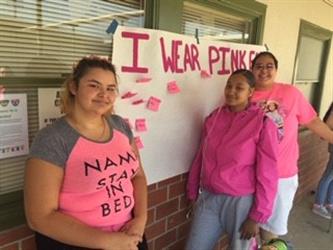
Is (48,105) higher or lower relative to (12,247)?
higher

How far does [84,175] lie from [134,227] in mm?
312

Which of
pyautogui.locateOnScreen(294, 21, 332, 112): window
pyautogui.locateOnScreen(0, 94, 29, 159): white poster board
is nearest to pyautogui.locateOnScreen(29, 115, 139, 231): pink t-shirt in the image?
pyautogui.locateOnScreen(0, 94, 29, 159): white poster board

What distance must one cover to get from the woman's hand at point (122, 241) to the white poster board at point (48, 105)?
544 mm

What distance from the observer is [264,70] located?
7.00 feet

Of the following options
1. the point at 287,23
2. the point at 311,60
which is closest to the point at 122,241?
the point at 287,23

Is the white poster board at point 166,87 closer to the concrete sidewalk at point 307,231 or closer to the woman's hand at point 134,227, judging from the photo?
the woman's hand at point 134,227

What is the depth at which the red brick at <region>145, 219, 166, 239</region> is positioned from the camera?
2054 mm

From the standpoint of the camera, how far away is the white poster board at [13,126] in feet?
4.19

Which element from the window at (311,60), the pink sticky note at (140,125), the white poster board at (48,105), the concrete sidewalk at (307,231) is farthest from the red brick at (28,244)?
the window at (311,60)

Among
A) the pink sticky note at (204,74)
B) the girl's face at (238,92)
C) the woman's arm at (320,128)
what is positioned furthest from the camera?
the woman's arm at (320,128)

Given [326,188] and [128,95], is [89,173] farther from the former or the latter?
[326,188]

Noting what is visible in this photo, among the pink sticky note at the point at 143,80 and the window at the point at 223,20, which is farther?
the window at the point at 223,20

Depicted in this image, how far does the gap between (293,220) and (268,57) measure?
84.2 inches

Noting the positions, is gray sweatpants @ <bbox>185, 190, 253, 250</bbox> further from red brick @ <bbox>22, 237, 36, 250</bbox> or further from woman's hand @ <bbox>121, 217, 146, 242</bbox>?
red brick @ <bbox>22, 237, 36, 250</bbox>
